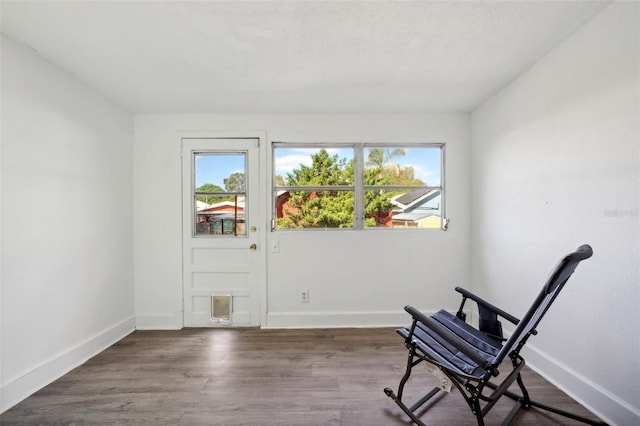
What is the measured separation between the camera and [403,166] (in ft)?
10.2

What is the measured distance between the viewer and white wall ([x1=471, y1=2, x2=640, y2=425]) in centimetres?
149

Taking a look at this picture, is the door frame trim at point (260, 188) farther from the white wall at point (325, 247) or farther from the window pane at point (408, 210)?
the window pane at point (408, 210)

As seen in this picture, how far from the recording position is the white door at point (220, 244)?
3.02m

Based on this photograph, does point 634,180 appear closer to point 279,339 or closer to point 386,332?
point 386,332

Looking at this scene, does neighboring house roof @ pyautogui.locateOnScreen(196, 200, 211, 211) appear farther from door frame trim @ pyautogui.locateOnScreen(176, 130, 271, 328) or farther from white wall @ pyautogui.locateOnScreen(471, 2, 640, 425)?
white wall @ pyautogui.locateOnScreen(471, 2, 640, 425)

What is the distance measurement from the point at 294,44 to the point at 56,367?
294cm

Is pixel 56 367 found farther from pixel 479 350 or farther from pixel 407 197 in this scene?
pixel 407 197

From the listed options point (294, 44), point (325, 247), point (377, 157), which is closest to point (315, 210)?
point (325, 247)

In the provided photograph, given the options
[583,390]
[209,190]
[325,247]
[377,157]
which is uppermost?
[377,157]

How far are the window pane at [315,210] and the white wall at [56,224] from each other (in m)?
1.70

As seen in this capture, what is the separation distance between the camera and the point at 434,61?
79.3 inches

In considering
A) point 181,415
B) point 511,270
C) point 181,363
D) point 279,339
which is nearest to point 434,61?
point 511,270

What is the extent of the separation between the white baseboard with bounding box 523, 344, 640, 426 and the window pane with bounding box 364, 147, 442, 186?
1825 mm

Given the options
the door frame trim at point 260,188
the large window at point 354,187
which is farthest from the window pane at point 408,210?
the door frame trim at point 260,188
